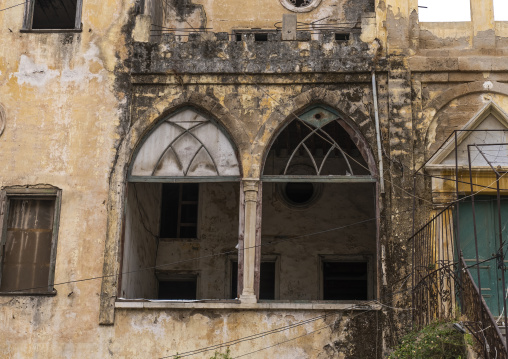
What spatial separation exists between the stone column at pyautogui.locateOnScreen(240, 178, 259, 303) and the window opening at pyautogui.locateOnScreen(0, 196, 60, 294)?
342 cm

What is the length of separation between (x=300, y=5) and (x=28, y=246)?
8608 mm

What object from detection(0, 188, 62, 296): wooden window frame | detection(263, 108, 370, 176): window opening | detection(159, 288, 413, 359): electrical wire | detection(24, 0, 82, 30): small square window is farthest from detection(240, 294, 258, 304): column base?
detection(24, 0, 82, 30): small square window

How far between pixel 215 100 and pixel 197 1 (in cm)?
496

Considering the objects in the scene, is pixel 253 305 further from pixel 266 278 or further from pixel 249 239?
pixel 266 278

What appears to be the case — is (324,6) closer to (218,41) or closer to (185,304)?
(218,41)

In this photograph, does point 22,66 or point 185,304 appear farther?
point 22,66

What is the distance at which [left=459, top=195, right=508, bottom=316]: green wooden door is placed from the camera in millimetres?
14602

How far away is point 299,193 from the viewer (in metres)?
19.5

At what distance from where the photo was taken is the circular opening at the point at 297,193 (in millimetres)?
19422

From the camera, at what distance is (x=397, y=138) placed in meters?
15.2

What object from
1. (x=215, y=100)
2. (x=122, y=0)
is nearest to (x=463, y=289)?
(x=215, y=100)

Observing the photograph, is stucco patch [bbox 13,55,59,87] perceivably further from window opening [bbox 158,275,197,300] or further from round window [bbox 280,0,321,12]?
round window [bbox 280,0,321,12]

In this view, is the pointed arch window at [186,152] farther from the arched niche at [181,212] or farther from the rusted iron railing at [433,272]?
the rusted iron railing at [433,272]

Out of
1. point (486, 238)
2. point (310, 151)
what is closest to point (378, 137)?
point (486, 238)
